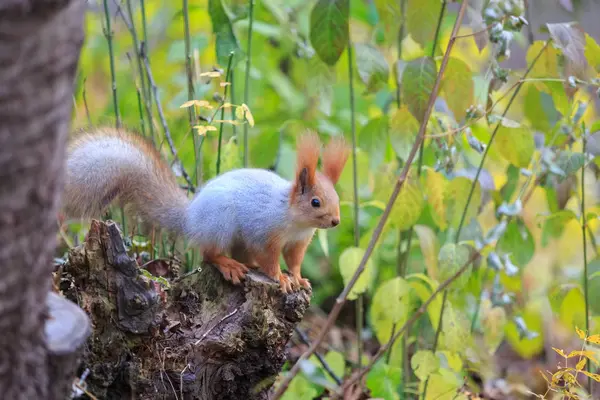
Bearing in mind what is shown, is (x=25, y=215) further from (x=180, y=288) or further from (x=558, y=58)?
(x=558, y=58)

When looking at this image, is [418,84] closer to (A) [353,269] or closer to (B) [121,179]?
(A) [353,269]

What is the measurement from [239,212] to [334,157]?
23 cm

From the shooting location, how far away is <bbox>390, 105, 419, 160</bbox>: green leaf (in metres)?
1.79

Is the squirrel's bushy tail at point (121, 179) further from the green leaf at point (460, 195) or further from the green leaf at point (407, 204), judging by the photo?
the green leaf at point (460, 195)

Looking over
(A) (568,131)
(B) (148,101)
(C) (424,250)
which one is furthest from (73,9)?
(A) (568,131)

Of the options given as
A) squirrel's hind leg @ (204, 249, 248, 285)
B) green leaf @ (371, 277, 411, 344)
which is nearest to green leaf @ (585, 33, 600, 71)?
green leaf @ (371, 277, 411, 344)

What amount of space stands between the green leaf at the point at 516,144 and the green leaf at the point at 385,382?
628 mm

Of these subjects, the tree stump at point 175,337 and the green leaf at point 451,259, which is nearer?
the tree stump at point 175,337

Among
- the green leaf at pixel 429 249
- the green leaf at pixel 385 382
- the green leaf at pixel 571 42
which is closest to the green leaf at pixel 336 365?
the green leaf at pixel 385 382

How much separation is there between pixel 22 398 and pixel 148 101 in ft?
3.47

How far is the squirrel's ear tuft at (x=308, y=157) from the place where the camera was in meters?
1.54

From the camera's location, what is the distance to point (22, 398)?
3.14 ft

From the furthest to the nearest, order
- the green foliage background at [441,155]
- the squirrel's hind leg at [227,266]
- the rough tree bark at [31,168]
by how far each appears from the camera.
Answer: the green foliage background at [441,155] → the squirrel's hind leg at [227,266] → the rough tree bark at [31,168]

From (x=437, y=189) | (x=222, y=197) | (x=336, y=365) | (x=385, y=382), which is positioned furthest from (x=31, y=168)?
(x=336, y=365)
